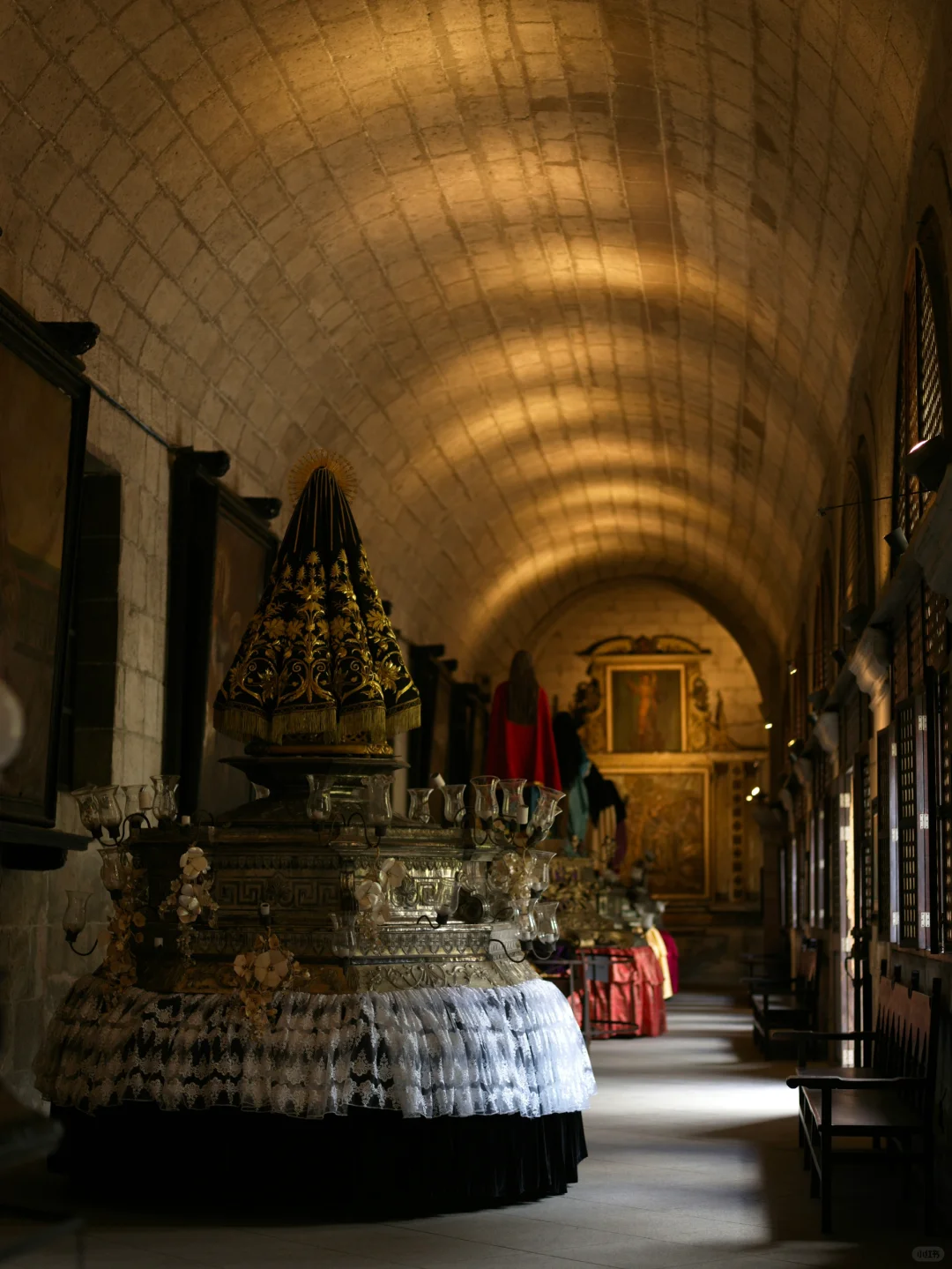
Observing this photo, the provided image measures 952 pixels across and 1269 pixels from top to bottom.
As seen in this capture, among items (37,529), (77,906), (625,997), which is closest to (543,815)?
(77,906)

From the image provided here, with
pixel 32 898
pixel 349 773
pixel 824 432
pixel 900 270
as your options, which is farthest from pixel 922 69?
pixel 824 432

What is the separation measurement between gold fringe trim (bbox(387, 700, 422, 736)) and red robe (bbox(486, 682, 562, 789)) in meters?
3.70

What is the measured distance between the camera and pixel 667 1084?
42.1ft

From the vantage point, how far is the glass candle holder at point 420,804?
8273 mm

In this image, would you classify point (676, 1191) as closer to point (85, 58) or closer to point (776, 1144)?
point (776, 1144)

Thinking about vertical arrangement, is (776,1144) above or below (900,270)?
below

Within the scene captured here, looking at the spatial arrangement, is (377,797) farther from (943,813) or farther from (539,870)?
(943,813)

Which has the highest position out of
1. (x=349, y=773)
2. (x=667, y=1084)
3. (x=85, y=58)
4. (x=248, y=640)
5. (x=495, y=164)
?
(x=495, y=164)

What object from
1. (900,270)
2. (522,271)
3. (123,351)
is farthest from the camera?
(522,271)

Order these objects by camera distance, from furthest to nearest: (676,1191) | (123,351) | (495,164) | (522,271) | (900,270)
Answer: (522,271), (495,164), (123,351), (900,270), (676,1191)

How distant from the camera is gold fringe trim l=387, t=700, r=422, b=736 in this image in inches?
328

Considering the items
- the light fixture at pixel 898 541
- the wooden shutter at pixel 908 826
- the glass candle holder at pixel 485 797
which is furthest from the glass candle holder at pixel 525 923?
the light fixture at pixel 898 541

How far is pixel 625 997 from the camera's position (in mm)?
18062

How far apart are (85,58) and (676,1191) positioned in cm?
651
